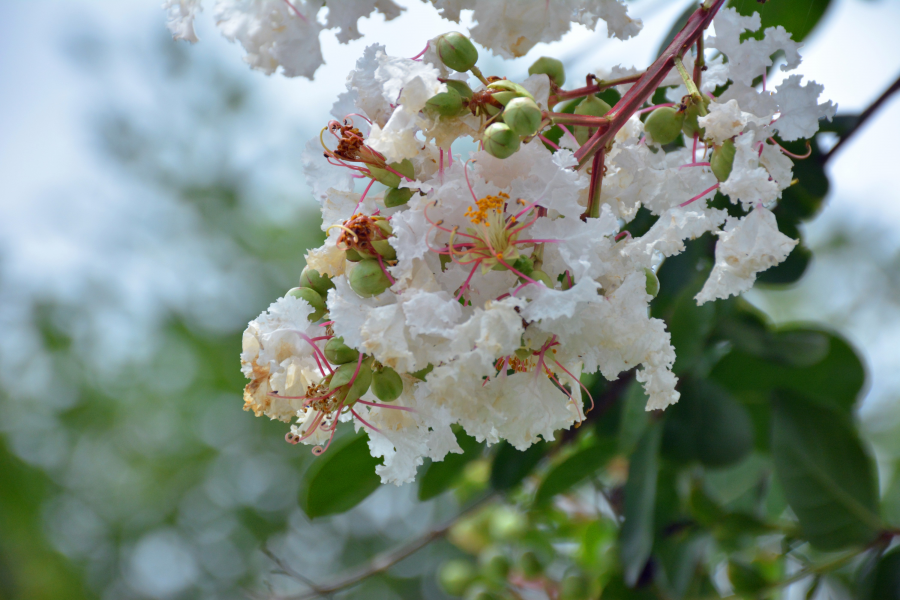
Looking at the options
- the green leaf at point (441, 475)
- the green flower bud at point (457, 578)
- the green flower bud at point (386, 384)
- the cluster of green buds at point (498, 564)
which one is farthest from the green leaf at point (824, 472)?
the green flower bud at point (457, 578)

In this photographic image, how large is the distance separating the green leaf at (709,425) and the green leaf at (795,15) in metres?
0.57

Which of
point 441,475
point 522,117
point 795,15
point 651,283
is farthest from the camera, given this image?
point 441,475

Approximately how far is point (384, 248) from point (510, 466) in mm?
785

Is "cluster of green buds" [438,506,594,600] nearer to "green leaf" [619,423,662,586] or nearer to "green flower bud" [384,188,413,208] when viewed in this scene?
"green leaf" [619,423,662,586]

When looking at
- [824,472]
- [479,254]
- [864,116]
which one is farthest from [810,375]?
[479,254]

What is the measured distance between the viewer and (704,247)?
102 centimetres

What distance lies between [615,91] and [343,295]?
1.82 ft

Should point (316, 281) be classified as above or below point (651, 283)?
below

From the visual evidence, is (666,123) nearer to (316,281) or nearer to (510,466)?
(316,281)

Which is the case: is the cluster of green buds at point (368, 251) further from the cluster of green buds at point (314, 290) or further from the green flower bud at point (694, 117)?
the green flower bud at point (694, 117)

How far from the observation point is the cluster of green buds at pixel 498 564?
1.61 m

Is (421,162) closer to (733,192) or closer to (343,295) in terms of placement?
(343,295)

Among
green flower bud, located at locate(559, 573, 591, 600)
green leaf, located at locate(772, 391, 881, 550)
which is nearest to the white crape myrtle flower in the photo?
green leaf, located at locate(772, 391, 881, 550)

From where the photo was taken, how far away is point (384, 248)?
542mm
